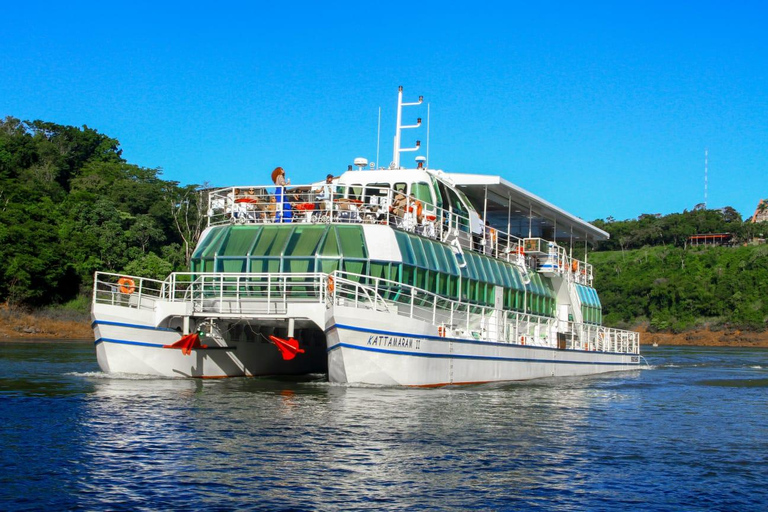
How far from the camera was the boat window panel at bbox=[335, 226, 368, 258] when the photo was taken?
22.8 m

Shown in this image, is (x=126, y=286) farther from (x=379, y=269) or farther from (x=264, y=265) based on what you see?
(x=379, y=269)

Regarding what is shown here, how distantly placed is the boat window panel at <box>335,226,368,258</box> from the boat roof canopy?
19.8ft

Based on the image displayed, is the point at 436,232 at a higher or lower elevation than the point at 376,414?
higher

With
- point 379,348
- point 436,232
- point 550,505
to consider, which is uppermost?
point 436,232

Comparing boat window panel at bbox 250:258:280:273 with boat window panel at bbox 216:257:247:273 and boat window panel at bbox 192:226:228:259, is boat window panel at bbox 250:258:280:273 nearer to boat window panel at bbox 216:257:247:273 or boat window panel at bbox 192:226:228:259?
boat window panel at bbox 216:257:247:273

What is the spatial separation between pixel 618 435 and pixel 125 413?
8732 mm

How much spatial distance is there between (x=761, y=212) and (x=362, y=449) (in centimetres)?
14605

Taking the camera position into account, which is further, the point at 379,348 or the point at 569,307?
the point at 569,307

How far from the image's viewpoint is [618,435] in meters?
16.0

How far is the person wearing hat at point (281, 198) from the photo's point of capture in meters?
24.4

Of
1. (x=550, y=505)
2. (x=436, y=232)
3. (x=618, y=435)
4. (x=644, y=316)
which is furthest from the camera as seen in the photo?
(x=644, y=316)

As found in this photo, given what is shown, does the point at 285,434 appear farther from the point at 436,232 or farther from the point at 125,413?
the point at 436,232

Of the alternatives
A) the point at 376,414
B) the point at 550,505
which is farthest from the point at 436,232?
the point at 550,505

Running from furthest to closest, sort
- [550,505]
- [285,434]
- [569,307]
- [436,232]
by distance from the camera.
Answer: [569,307]
[436,232]
[285,434]
[550,505]
